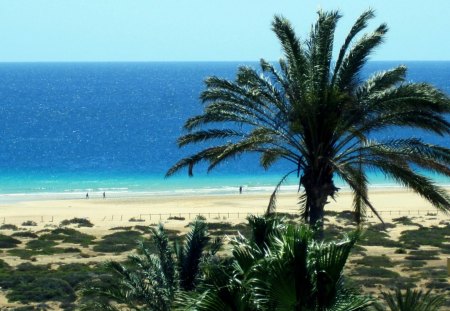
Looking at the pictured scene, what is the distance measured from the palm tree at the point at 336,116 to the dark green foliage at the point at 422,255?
573 inches

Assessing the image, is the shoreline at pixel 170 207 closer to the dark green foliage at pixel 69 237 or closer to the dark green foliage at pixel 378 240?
the dark green foliage at pixel 69 237

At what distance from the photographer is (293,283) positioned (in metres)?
9.74

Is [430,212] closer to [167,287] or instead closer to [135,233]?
[135,233]

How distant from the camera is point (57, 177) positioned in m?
83.9

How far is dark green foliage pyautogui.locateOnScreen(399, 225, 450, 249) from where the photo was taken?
37875mm

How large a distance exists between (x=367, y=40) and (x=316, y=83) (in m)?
1.68

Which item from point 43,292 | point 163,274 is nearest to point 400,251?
point 43,292

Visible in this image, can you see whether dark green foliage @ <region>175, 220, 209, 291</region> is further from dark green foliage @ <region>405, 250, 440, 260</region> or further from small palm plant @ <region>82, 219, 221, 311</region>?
dark green foliage @ <region>405, 250, 440, 260</region>

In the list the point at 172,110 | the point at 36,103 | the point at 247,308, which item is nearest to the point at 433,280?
the point at 247,308

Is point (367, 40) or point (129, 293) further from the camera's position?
point (367, 40)

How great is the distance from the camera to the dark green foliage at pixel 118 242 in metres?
36.2

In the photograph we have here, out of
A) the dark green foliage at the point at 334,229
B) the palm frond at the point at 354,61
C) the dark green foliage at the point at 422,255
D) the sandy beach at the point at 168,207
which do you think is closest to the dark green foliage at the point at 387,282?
the dark green foliage at the point at 422,255

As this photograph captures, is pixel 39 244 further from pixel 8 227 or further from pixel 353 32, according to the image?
pixel 353 32

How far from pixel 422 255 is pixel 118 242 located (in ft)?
40.0
